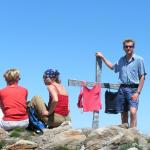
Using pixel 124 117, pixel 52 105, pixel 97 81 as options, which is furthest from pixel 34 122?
pixel 97 81

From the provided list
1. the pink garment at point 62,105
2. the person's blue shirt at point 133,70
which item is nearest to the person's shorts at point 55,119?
the pink garment at point 62,105

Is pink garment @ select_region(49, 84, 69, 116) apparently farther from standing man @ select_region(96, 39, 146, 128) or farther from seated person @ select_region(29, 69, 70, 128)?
standing man @ select_region(96, 39, 146, 128)

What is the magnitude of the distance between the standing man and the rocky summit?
29.7 inches

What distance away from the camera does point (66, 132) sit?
13703mm

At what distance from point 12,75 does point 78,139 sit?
7.98ft

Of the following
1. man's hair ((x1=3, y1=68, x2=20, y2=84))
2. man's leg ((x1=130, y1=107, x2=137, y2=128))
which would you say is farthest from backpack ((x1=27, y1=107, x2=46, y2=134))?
man's leg ((x1=130, y1=107, x2=137, y2=128))

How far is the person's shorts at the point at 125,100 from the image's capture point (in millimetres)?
14766

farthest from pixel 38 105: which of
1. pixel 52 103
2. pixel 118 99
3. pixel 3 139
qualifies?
pixel 118 99

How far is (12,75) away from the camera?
14.2m

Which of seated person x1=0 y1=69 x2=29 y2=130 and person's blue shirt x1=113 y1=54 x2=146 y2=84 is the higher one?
person's blue shirt x1=113 y1=54 x2=146 y2=84

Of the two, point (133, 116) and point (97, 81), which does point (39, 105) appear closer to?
point (133, 116)

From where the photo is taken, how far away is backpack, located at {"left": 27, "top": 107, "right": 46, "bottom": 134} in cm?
1439

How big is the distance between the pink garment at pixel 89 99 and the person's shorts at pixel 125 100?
1.06 m

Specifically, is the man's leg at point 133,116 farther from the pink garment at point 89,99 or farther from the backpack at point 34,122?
the backpack at point 34,122
